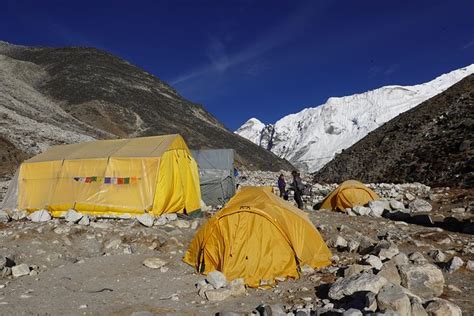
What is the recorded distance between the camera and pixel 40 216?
1412 centimetres

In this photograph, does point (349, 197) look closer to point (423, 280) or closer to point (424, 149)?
point (423, 280)

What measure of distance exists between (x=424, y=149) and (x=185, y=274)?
29883 millimetres

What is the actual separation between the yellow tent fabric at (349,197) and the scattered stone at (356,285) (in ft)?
36.9

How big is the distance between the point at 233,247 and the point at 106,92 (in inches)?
3353

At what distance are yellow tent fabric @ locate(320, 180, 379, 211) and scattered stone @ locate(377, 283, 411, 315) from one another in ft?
40.1

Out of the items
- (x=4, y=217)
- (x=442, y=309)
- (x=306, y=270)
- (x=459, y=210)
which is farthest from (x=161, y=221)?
(x=459, y=210)

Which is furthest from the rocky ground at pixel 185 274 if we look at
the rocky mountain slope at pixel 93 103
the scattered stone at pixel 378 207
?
the rocky mountain slope at pixel 93 103

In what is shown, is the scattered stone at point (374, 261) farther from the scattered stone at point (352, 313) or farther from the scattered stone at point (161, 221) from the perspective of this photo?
the scattered stone at point (161, 221)

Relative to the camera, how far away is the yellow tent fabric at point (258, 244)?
30.1ft

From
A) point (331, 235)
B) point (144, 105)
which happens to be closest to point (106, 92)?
point (144, 105)

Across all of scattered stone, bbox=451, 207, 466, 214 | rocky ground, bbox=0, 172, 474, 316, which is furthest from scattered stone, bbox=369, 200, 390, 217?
scattered stone, bbox=451, 207, 466, 214

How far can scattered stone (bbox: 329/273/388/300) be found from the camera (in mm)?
7160

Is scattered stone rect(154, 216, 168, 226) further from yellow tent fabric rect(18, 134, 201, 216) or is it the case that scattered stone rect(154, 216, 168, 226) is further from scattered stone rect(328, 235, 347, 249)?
scattered stone rect(328, 235, 347, 249)

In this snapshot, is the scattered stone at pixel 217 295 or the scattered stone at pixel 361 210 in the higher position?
the scattered stone at pixel 361 210
